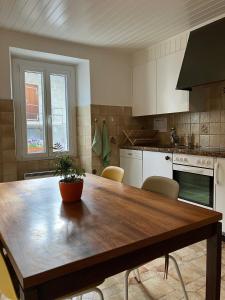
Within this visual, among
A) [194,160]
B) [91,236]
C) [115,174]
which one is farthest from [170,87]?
[91,236]

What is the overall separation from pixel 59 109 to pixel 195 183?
226 cm

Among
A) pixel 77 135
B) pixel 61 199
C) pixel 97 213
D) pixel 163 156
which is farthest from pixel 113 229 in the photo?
pixel 77 135

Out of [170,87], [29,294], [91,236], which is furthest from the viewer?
[170,87]

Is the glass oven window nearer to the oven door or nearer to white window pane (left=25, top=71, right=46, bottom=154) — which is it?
the oven door

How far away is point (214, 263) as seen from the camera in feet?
3.85

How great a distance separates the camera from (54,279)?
77cm

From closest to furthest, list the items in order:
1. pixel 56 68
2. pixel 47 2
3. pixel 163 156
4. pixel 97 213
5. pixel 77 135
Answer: pixel 97 213, pixel 47 2, pixel 163 156, pixel 56 68, pixel 77 135

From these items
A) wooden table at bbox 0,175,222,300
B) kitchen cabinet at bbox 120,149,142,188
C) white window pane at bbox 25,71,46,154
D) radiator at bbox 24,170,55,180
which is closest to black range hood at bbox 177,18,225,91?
kitchen cabinet at bbox 120,149,142,188

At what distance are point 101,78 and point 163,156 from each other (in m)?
1.56

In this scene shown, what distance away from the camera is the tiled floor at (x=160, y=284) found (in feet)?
5.43

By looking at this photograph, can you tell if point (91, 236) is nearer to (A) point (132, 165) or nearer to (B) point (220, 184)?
(B) point (220, 184)

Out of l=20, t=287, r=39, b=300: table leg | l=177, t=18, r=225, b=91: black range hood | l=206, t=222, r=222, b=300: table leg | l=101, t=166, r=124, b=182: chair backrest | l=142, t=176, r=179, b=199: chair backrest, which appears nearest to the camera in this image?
l=20, t=287, r=39, b=300: table leg

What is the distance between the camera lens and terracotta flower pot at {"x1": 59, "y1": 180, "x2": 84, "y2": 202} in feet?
4.67

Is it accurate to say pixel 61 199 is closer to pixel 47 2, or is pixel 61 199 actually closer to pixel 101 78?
pixel 47 2
